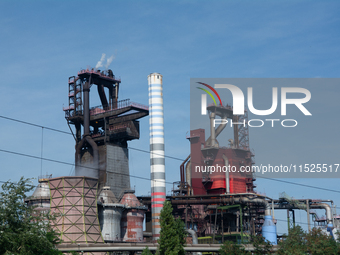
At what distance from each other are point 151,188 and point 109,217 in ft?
26.9

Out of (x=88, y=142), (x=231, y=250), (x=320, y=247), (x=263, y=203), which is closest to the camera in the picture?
(x=320, y=247)

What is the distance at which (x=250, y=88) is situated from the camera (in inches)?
2100

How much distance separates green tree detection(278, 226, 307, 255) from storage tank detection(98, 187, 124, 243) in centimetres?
2655

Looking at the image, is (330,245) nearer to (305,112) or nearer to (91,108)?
(305,112)

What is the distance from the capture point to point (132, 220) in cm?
7612

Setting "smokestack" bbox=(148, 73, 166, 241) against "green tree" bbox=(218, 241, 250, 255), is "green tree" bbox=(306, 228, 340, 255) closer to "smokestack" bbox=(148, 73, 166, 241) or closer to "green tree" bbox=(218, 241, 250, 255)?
"green tree" bbox=(218, 241, 250, 255)

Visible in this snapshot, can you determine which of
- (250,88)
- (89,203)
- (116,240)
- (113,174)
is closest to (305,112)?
(250,88)

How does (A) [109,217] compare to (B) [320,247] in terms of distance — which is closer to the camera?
(B) [320,247]

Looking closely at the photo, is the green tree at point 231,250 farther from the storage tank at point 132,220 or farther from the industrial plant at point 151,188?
the storage tank at point 132,220

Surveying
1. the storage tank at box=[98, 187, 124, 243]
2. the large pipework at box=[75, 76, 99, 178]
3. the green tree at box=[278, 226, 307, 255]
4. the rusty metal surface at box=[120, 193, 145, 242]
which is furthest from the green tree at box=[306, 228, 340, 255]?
the large pipework at box=[75, 76, 99, 178]

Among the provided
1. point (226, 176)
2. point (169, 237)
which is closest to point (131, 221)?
point (226, 176)

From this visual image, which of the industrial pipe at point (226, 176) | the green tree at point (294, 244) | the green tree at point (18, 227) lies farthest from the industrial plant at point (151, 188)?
the green tree at point (18, 227)

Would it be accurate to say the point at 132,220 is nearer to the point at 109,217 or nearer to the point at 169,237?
the point at 109,217

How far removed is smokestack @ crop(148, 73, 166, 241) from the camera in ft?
225
